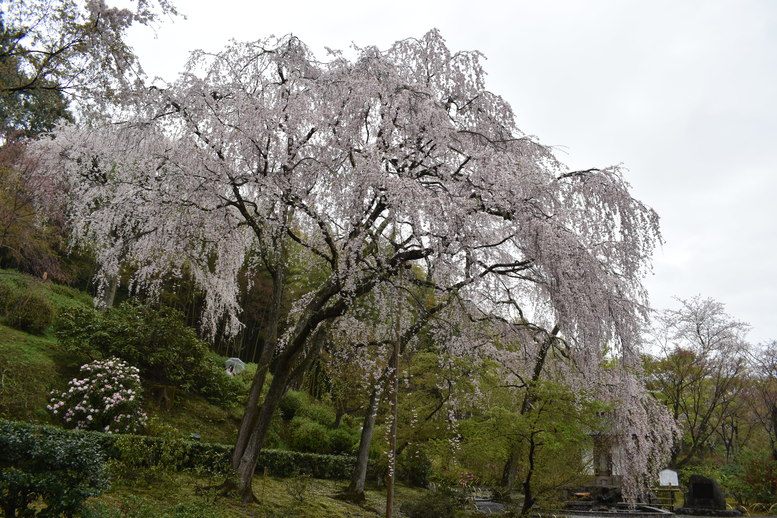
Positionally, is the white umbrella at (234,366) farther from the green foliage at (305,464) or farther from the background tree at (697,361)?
the background tree at (697,361)

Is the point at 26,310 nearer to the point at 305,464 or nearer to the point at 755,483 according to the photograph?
the point at 305,464

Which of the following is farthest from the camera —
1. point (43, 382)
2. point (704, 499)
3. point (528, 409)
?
point (704, 499)

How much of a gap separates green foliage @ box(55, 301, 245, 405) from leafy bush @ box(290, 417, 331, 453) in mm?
2442

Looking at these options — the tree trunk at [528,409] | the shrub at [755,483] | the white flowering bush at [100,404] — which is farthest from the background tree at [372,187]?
the shrub at [755,483]

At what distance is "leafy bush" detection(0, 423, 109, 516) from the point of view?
456cm

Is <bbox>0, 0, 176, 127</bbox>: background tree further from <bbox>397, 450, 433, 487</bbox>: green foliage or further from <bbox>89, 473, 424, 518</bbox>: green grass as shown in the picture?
<bbox>397, 450, 433, 487</bbox>: green foliage

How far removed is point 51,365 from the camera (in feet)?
43.0

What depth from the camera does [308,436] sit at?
16938 mm

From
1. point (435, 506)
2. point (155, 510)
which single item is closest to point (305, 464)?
point (435, 506)

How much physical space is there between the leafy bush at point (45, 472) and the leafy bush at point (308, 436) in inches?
484

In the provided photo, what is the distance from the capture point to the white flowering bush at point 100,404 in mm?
11281

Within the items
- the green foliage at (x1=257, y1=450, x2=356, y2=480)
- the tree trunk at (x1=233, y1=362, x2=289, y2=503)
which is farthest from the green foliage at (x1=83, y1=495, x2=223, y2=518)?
the green foliage at (x1=257, y1=450, x2=356, y2=480)

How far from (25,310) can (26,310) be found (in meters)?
0.02

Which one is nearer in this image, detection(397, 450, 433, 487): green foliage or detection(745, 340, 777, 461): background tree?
detection(397, 450, 433, 487): green foliage
